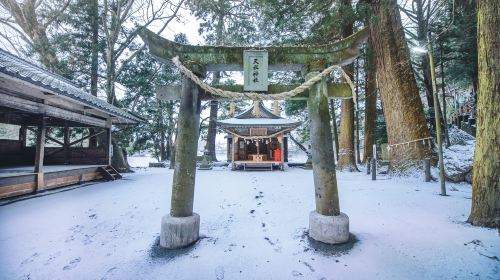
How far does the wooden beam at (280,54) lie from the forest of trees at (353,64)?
2089mm

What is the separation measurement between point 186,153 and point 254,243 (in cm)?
172

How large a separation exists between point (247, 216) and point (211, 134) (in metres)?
18.6

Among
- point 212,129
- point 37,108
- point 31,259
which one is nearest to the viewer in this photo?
point 31,259

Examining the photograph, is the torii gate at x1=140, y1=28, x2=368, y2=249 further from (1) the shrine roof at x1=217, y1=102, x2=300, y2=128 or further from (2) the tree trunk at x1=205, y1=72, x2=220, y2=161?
(2) the tree trunk at x1=205, y1=72, x2=220, y2=161

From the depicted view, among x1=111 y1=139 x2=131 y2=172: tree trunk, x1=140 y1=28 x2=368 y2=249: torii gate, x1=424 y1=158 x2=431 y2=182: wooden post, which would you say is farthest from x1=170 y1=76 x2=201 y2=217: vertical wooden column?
x1=111 y1=139 x2=131 y2=172: tree trunk

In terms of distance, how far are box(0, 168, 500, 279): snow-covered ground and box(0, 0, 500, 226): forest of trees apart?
3.44 ft

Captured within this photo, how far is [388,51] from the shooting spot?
8.27 m

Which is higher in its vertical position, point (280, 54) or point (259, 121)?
point (259, 121)

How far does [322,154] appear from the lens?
3.32 meters

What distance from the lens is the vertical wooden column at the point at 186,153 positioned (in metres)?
3.32

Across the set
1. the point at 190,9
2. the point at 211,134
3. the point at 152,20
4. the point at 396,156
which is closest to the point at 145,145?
the point at 211,134

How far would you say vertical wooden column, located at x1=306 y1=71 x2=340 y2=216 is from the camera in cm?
328

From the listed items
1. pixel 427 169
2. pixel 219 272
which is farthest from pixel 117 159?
pixel 427 169

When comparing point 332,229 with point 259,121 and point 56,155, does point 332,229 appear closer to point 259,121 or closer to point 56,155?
point 259,121
